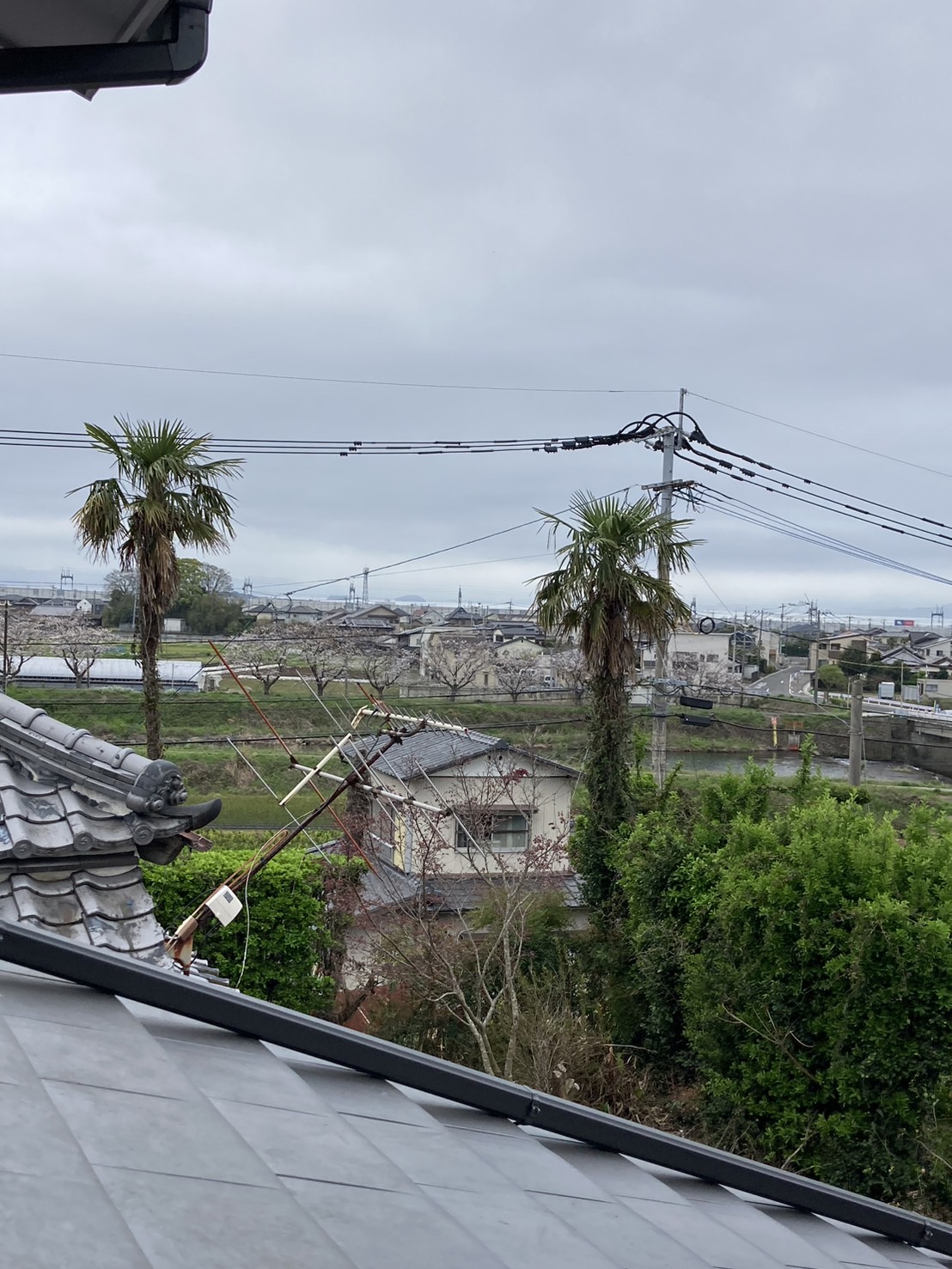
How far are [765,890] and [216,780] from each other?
20802 mm

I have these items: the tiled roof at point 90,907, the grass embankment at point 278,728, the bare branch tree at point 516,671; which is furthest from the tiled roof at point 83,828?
the bare branch tree at point 516,671

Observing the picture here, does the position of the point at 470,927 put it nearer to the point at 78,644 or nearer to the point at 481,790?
the point at 481,790

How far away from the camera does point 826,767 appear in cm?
3397

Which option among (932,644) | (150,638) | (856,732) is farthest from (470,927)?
(932,644)

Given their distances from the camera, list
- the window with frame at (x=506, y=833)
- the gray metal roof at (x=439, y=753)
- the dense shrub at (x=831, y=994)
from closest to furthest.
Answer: the dense shrub at (x=831, y=994), the window with frame at (x=506, y=833), the gray metal roof at (x=439, y=753)

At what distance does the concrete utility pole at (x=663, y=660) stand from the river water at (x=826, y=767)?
661 inches

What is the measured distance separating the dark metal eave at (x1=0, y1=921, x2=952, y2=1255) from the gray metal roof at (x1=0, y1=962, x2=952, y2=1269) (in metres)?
A: 0.03

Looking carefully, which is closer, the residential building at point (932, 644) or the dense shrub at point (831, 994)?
the dense shrub at point (831, 994)

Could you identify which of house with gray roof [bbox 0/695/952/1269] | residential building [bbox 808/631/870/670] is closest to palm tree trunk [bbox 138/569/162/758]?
house with gray roof [bbox 0/695/952/1269]

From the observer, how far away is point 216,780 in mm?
26688

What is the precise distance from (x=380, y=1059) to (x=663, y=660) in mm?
11759

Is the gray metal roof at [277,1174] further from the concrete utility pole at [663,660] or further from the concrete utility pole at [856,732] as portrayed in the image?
the concrete utility pole at [856,732]

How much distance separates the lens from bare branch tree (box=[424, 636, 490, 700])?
38094 mm

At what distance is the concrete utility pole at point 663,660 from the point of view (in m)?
13.2
